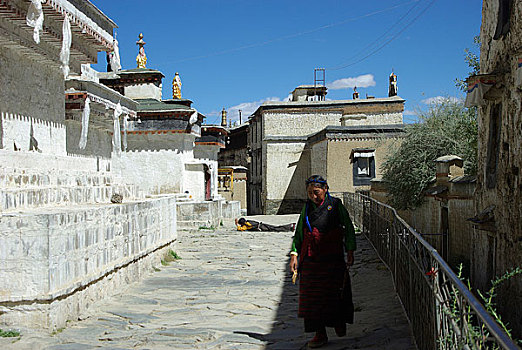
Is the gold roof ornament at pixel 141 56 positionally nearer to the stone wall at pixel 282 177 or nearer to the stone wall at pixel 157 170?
the stone wall at pixel 157 170

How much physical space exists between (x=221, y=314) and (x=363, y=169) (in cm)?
2040

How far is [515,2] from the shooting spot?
7.74 m

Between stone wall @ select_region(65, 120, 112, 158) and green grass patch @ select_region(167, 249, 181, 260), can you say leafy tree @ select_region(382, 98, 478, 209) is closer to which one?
green grass patch @ select_region(167, 249, 181, 260)

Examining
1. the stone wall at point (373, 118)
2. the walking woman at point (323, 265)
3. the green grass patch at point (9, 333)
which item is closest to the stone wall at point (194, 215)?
the green grass patch at point (9, 333)

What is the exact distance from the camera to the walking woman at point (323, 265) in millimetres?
5945

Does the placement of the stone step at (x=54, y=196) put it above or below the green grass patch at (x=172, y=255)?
above

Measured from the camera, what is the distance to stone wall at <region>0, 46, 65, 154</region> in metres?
9.74

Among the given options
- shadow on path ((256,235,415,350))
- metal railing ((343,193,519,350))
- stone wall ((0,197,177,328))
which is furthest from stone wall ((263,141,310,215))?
stone wall ((0,197,177,328))

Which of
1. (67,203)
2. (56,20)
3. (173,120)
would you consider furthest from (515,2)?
(173,120)

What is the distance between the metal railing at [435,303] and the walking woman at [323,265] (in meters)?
0.77

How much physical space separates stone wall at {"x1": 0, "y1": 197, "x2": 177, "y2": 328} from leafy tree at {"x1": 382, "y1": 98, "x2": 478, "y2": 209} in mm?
10480

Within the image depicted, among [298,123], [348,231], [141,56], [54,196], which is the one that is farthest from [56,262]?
[298,123]

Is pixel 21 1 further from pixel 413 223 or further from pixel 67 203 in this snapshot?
pixel 413 223

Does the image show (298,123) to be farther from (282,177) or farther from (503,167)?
(503,167)
